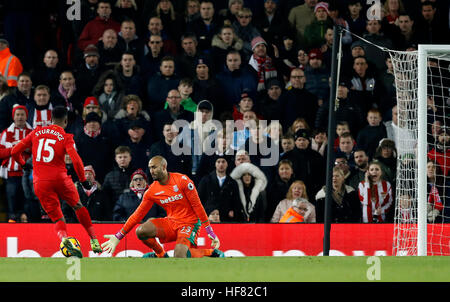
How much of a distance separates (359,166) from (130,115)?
Result: 346 cm

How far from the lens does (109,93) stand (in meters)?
14.5

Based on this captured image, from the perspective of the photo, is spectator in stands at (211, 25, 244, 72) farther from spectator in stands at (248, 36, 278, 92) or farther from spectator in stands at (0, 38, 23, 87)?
spectator in stands at (0, 38, 23, 87)

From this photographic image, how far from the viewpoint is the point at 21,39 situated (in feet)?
50.8

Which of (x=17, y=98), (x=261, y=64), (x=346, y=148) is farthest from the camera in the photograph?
(x=261, y=64)

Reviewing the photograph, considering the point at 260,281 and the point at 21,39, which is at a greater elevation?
the point at 21,39

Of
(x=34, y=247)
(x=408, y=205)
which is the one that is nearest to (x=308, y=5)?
(x=408, y=205)

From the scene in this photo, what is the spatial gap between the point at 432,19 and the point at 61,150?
7.58 meters

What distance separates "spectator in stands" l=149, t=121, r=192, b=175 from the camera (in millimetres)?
13648

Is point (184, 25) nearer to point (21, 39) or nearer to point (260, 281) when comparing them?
point (21, 39)

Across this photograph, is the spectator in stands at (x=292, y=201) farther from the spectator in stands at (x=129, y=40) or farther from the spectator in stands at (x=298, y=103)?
the spectator in stands at (x=129, y=40)

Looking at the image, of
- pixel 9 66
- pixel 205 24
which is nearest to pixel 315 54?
pixel 205 24

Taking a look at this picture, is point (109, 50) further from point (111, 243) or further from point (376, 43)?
point (111, 243)

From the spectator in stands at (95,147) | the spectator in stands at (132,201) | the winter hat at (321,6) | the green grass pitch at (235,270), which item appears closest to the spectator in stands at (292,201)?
the spectator in stands at (132,201)

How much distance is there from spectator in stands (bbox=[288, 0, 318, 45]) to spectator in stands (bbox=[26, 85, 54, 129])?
166 inches
